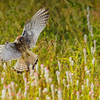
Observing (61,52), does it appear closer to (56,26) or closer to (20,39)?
(56,26)

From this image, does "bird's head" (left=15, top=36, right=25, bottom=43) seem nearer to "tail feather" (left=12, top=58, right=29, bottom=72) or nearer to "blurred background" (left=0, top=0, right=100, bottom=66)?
"tail feather" (left=12, top=58, right=29, bottom=72)

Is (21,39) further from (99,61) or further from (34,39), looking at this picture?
(99,61)

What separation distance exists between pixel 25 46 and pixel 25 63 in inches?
8.5

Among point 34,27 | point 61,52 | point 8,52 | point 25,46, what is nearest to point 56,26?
point 61,52

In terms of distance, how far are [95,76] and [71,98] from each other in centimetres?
62

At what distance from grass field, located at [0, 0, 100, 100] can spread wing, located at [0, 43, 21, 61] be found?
0.17m

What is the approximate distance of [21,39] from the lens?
294cm

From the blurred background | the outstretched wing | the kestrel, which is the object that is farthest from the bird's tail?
the blurred background

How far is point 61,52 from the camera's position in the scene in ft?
11.8

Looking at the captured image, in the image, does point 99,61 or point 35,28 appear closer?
point 35,28

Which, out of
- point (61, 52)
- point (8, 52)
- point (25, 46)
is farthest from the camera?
point (61, 52)

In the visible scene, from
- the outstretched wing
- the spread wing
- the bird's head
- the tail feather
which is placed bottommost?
the tail feather

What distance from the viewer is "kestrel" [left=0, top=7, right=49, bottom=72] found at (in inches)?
112

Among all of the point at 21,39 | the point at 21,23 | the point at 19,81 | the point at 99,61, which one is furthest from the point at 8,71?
the point at 21,23
